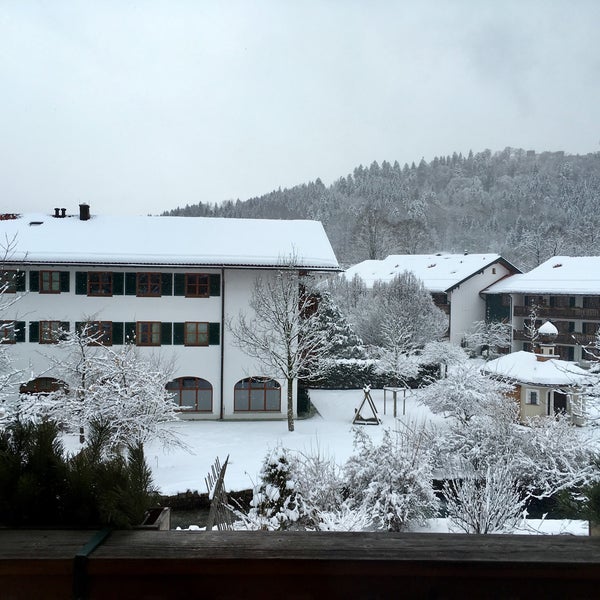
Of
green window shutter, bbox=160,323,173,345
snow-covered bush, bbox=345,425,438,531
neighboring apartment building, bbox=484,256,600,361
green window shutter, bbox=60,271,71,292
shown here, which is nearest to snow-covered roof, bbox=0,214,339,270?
green window shutter, bbox=60,271,71,292

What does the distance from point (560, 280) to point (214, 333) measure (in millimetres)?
29073

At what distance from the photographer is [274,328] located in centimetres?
2356

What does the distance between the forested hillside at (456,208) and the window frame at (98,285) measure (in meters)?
44.5

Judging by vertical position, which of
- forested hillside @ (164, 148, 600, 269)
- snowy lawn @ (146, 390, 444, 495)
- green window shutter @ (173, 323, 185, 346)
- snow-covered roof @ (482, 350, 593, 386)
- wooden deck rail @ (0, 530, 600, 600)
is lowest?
snowy lawn @ (146, 390, 444, 495)

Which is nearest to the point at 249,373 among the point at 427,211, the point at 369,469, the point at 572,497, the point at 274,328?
the point at 274,328

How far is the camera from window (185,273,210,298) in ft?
79.5

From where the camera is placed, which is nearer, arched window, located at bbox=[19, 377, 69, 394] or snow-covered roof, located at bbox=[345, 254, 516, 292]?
arched window, located at bbox=[19, 377, 69, 394]

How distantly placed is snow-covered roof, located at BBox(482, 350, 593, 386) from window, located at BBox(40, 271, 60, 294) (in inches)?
745

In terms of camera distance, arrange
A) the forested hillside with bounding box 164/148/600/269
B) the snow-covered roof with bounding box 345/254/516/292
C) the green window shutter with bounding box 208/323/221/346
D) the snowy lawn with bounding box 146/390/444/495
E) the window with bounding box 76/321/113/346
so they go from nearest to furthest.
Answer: the snowy lawn with bounding box 146/390/444/495 → the window with bounding box 76/321/113/346 → the green window shutter with bounding box 208/323/221/346 → the snow-covered roof with bounding box 345/254/516/292 → the forested hillside with bounding box 164/148/600/269

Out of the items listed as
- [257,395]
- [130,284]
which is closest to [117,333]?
[130,284]

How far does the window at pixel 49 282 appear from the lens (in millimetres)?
23562

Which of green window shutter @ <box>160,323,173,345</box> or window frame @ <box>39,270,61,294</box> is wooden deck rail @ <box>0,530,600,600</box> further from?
window frame @ <box>39,270,61,294</box>

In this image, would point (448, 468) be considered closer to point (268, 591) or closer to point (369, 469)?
point (369, 469)

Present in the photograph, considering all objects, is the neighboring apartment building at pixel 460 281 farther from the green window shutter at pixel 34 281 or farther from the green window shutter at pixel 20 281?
the green window shutter at pixel 20 281
